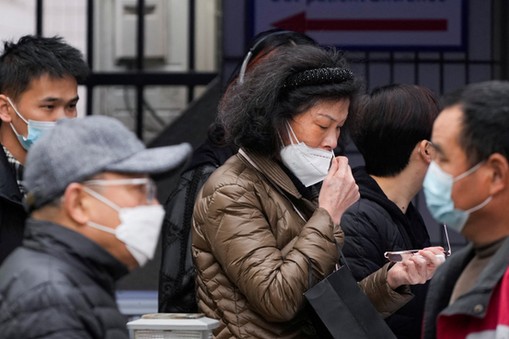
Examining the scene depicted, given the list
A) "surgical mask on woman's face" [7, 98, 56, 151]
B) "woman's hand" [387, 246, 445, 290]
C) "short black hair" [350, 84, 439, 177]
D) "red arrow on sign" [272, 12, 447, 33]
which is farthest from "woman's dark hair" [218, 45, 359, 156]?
"red arrow on sign" [272, 12, 447, 33]

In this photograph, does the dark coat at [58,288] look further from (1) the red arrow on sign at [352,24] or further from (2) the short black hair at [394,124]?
(1) the red arrow on sign at [352,24]

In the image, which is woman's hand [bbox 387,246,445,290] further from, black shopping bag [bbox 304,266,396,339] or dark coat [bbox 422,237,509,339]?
dark coat [bbox 422,237,509,339]

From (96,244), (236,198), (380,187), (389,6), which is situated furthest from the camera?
(389,6)

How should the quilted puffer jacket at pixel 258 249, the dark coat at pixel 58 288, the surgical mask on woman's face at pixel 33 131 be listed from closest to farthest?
the dark coat at pixel 58 288
the quilted puffer jacket at pixel 258 249
the surgical mask on woman's face at pixel 33 131

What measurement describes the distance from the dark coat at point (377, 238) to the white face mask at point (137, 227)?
1310 millimetres

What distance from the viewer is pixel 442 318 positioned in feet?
10.3

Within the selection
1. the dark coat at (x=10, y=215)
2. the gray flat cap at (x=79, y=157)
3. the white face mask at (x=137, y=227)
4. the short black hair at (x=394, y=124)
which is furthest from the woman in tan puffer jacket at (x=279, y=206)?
the gray flat cap at (x=79, y=157)

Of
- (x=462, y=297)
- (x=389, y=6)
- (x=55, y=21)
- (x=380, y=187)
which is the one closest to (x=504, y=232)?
(x=462, y=297)

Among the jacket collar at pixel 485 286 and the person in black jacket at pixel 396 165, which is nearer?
the jacket collar at pixel 485 286

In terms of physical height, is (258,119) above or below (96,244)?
above

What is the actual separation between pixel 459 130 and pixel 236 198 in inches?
39.7

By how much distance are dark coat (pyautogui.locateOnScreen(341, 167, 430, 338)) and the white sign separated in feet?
10.6

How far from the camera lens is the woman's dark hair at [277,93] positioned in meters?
4.07

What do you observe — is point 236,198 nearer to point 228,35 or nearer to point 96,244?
point 96,244
